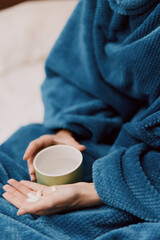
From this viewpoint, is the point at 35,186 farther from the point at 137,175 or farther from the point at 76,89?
the point at 76,89

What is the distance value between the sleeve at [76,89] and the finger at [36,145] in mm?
80

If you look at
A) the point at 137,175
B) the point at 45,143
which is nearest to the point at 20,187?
the point at 45,143

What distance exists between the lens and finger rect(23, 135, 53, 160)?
0.65 metres

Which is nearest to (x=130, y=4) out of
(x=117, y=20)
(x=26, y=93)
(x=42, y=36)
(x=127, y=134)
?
(x=117, y=20)

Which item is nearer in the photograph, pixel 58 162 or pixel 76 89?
pixel 58 162

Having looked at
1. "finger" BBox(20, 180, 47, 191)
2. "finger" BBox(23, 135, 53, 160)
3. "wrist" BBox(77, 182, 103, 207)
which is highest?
"finger" BBox(23, 135, 53, 160)

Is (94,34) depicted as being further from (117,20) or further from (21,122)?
(21,122)

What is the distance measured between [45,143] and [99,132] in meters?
0.15

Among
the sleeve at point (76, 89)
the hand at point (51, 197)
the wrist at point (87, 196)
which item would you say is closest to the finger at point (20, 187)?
the hand at point (51, 197)

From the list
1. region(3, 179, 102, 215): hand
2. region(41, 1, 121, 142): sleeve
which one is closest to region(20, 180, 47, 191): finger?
region(3, 179, 102, 215): hand

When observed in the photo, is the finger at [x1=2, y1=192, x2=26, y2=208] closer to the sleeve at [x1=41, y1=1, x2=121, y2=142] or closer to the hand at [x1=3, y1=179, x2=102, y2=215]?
the hand at [x1=3, y1=179, x2=102, y2=215]

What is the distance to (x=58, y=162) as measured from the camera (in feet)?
2.18

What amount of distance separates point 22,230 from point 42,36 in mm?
967

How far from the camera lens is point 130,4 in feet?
1.96
